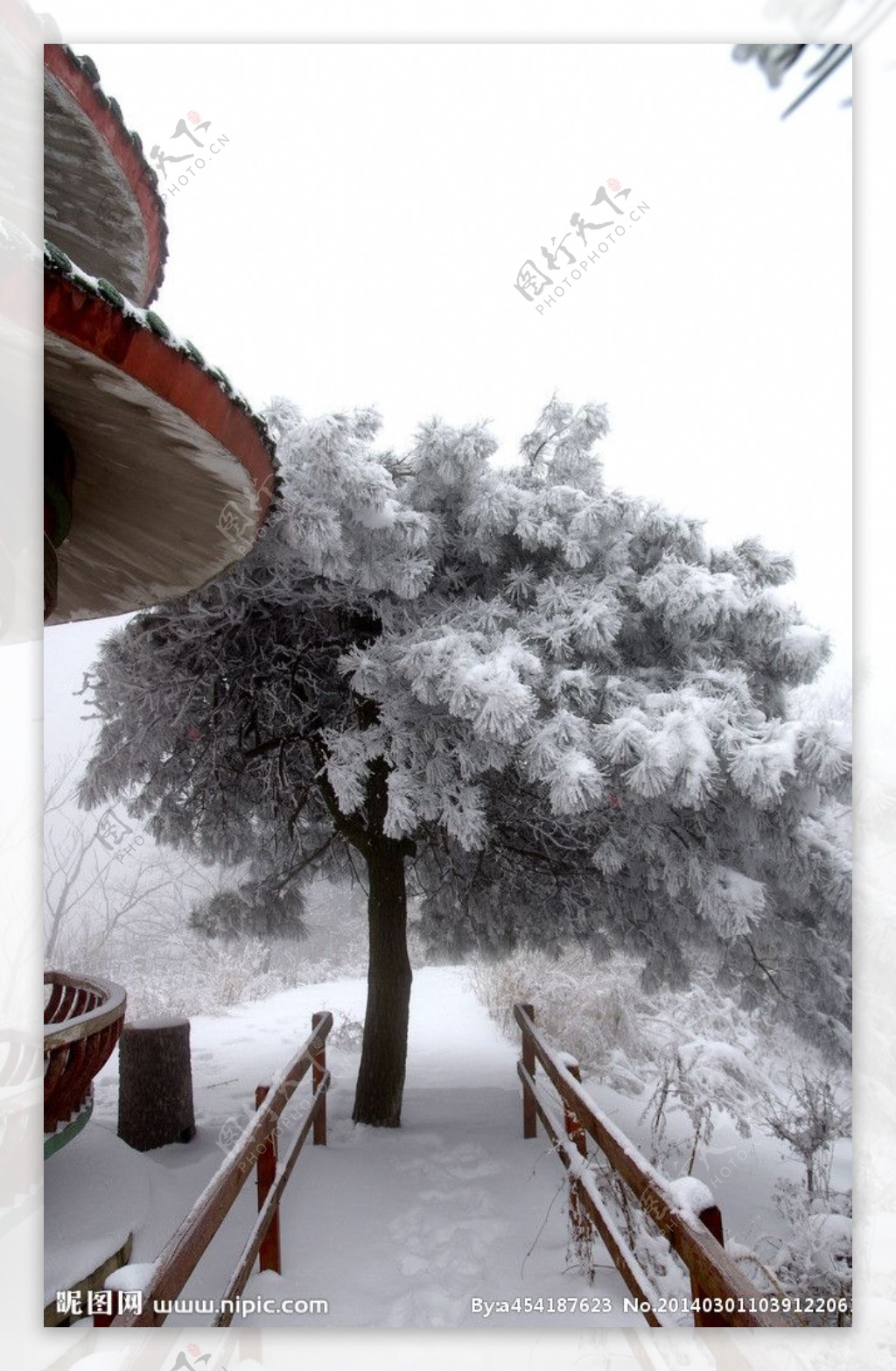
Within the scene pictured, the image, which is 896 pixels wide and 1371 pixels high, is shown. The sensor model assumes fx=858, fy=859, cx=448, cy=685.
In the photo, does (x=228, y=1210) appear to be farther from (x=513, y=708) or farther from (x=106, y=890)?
(x=106, y=890)

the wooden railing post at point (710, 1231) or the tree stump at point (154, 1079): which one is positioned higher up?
the wooden railing post at point (710, 1231)

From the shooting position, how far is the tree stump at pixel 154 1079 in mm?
4617

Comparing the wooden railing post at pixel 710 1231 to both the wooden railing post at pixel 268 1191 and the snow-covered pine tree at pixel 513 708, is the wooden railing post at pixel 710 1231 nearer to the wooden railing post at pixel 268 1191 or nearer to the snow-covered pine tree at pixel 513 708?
the snow-covered pine tree at pixel 513 708

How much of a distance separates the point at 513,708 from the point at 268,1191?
6.64 ft

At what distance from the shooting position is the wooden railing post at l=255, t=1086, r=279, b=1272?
3.22 meters

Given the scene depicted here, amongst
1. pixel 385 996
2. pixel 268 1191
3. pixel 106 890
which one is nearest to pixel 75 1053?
pixel 268 1191

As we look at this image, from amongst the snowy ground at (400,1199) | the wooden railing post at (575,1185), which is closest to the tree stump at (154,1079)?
the snowy ground at (400,1199)

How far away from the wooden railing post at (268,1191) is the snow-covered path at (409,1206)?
0.24ft

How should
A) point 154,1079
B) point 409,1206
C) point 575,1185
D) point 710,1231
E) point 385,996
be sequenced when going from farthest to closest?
point 385,996
point 154,1079
point 409,1206
point 575,1185
point 710,1231

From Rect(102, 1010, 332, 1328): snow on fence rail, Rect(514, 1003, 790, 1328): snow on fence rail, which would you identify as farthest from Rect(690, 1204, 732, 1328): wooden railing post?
Rect(102, 1010, 332, 1328): snow on fence rail

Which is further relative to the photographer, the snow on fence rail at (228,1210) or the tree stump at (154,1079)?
the tree stump at (154,1079)

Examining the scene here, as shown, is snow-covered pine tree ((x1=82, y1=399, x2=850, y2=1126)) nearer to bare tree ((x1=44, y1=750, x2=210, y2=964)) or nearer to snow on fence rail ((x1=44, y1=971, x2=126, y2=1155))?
snow on fence rail ((x1=44, y1=971, x2=126, y2=1155))

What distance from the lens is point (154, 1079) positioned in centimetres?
462
